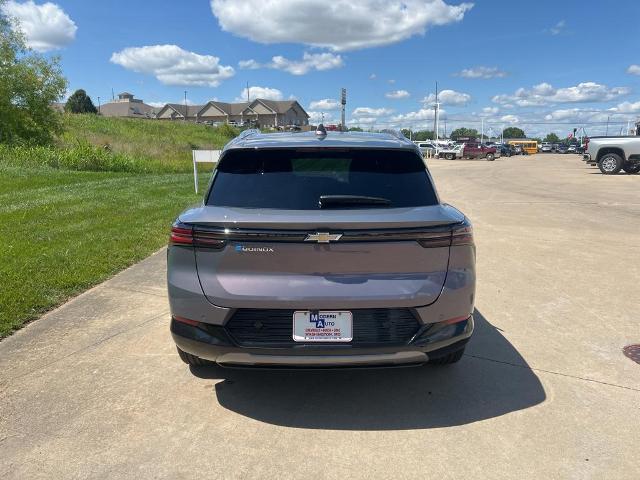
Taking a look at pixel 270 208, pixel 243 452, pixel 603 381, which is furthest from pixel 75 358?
pixel 603 381

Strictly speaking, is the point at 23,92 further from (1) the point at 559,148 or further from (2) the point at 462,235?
(1) the point at 559,148

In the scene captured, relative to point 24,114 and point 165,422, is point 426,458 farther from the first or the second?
point 24,114

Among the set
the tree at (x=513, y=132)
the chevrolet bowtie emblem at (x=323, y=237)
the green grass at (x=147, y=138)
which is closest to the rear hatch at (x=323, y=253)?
the chevrolet bowtie emblem at (x=323, y=237)

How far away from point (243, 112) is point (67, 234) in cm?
12306

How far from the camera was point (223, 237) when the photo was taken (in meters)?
2.91

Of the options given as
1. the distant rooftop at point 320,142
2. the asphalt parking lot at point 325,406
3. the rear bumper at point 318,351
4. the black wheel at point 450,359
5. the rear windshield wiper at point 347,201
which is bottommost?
the asphalt parking lot at point 325,406

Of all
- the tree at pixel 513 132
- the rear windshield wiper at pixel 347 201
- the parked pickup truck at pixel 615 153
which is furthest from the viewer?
the tree at pixel 513 132

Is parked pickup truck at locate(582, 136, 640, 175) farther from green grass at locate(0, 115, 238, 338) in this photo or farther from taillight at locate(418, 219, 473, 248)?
taillight at locate(418, 219, 473, 248)

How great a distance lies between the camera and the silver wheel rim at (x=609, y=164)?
23.8m

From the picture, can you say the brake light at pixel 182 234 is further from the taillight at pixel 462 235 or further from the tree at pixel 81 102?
the tree at pixel 81 102

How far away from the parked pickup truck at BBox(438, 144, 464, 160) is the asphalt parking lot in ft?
172

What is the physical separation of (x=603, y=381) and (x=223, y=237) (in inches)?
113

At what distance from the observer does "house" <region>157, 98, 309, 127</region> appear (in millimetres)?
124875

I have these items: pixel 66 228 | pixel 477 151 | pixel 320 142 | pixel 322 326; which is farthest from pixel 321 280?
pixel 477 151
